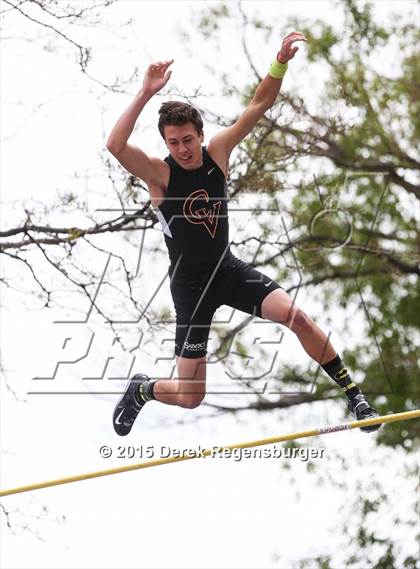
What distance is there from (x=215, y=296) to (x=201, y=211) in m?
0.52

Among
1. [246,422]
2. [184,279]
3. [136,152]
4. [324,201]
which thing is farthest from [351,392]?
[246,422]

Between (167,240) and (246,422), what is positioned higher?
(246,422)

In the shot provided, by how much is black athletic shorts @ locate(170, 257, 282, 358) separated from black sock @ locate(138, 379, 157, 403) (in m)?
0.60

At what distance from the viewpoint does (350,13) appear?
642 inches

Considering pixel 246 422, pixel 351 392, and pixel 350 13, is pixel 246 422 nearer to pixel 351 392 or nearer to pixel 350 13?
pixel 350 13

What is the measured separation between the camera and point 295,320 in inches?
259

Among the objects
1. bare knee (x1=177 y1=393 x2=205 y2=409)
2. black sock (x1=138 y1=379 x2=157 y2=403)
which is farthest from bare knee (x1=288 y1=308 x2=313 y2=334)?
black sock (x1=138 y1=379 x2=157 y2=403)

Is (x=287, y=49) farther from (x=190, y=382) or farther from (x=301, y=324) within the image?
(x=190, y=382)

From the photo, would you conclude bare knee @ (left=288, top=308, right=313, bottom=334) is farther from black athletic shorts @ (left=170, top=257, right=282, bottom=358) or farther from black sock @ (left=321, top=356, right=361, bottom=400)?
black sock @ (left=321, top=356, right=361, bottom=400)

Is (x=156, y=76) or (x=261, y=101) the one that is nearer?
(x=156, y=76)

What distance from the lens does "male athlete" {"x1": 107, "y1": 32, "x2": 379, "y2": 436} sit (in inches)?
257

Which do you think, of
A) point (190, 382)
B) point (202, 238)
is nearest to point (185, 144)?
point (202, 238)

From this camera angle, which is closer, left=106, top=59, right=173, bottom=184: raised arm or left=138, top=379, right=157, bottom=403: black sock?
left=106, top=59, right=173, bottom=184: raised arm

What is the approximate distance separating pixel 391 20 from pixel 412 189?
2472mm
